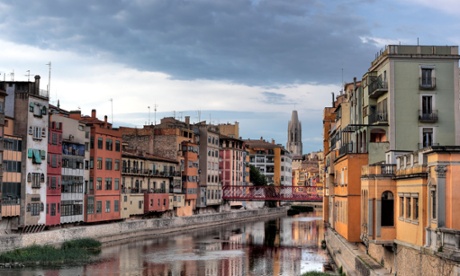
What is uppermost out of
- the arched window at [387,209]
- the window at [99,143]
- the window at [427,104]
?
the window at [427,104]

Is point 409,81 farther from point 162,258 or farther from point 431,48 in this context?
point 162,258

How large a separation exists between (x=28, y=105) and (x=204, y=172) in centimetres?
5315

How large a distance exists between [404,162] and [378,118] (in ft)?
47.7

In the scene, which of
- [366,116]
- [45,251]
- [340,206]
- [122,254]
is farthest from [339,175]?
[45,251]

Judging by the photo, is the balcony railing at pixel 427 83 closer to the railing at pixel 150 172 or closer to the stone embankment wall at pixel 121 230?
the stone embankment wall at pixel 121 230

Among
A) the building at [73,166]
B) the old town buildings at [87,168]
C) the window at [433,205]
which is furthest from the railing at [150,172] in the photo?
the window at [433,205]

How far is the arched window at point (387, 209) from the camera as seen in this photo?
3225 cm

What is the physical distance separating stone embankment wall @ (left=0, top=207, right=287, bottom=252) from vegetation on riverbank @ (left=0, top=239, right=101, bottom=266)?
2.20 ft

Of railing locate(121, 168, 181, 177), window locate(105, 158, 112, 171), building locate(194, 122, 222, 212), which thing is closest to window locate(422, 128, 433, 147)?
window locate(105, 158, 112, 171)

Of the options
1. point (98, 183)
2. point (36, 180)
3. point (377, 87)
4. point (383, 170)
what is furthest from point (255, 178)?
point (383, 170)

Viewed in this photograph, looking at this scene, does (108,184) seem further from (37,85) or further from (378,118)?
(378,118)

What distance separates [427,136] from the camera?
42250 millimetres

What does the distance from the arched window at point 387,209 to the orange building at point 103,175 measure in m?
38.6

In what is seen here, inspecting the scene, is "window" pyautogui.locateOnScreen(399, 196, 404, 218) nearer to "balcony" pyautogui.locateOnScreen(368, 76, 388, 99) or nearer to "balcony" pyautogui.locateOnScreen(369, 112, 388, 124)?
"balcony" pyautogui.locateOnScreen(369, 112, 388, 124)
